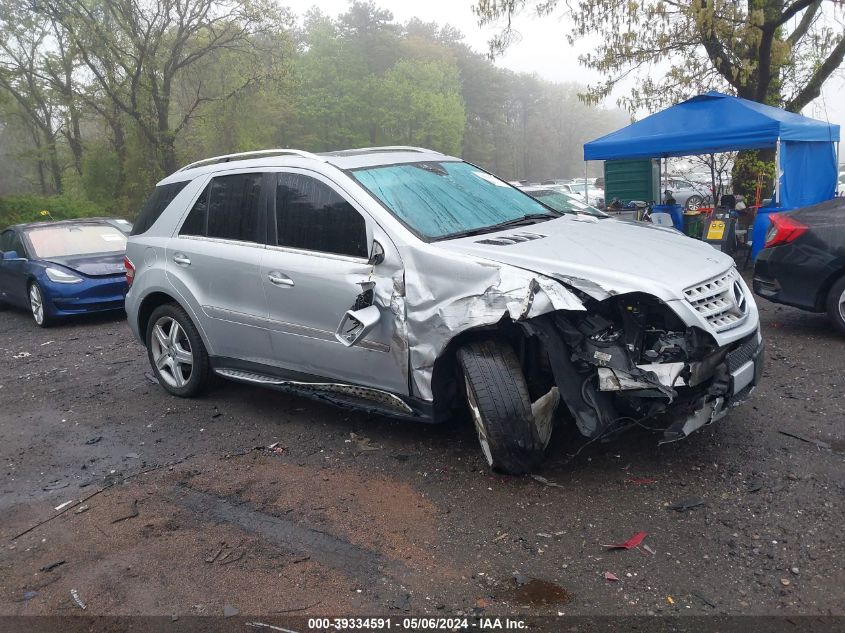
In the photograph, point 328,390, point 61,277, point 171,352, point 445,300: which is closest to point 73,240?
point 61,277

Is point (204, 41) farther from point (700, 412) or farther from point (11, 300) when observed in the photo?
point (700, 412)

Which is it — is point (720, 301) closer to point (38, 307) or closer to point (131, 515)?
point (131, 515)

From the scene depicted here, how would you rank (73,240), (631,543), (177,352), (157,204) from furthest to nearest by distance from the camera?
(73,240) → (157,204) → (177,352) → (631,543)

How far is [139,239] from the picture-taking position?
19.9 ft

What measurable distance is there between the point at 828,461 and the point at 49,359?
7.54 meters

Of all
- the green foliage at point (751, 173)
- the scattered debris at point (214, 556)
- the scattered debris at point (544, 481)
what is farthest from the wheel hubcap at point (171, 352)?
the green foliage at point (751, 173)

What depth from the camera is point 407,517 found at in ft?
12.4

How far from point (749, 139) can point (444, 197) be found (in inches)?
326

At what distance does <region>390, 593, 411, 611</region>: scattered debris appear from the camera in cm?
302

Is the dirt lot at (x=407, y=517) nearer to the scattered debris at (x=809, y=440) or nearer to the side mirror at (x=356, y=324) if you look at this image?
the scattered debris at (x=809, y=440)

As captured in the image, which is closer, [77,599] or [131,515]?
[77,599]

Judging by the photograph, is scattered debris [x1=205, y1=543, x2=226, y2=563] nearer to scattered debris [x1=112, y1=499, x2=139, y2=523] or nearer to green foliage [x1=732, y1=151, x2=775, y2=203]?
scattered debris [x1=112, y1=499, x2=139, y2=523]

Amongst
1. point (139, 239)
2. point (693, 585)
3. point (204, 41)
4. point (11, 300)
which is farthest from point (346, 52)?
point (693, 585)

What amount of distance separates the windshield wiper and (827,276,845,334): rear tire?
2.91 m
